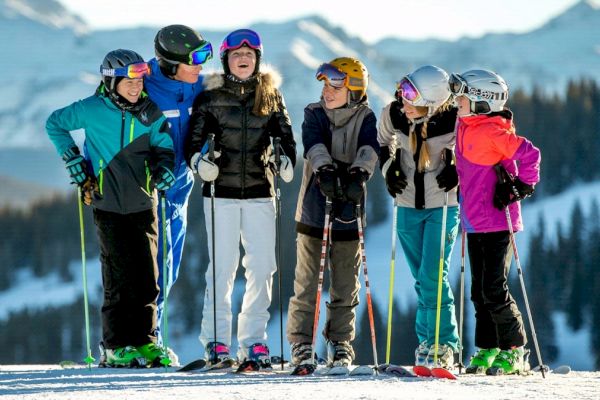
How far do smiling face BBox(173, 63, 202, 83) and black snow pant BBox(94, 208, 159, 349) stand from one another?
1007 mm

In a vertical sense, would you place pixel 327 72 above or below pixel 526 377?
above

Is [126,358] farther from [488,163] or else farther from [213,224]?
[488,163]

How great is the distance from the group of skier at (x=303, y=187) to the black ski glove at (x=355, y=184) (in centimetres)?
1

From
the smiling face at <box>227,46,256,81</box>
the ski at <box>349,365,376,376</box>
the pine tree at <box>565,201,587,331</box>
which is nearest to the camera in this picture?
the ski at <box>349,365,376,376</box>

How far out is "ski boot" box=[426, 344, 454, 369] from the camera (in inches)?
305

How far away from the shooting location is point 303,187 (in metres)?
8.05

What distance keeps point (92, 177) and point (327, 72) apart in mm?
1763

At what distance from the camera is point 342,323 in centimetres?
788

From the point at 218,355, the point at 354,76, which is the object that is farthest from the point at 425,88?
the point at 218,355

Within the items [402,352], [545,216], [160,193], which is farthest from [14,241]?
[160,193]

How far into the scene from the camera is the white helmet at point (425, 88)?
771 centimetres

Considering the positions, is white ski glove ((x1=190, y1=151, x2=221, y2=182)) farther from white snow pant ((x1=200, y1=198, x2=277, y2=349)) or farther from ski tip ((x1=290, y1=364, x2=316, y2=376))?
ski tip ((x1=290, y1=364, x2=316, y2=376))

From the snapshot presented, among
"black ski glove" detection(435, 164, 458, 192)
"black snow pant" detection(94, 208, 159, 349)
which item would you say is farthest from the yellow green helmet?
"black snow pant" detection(94, 208, 159, 349)

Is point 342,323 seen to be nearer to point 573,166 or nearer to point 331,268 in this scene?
point 331,268
